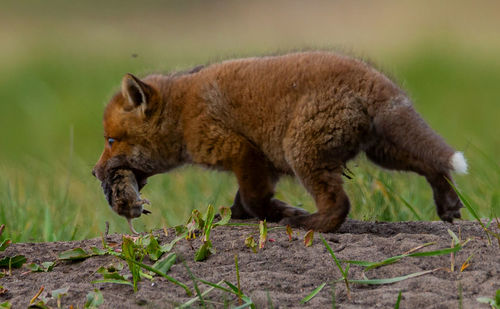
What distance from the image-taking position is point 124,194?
469 centimetres

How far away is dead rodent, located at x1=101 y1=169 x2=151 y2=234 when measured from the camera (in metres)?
4.63

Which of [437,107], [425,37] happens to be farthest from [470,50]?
[437,107]

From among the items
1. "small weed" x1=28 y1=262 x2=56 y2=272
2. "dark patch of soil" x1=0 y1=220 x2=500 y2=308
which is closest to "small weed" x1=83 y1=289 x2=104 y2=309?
"dark patch of soil" x1=0 y1=220 x2=500 y2=308

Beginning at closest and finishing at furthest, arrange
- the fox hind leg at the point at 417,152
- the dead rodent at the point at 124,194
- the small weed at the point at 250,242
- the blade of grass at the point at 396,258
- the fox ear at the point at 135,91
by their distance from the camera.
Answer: the blade of grass at the point at 396,258 < the small weed at the point at 250,242 < the fox hind leg at the point at 417,152 < the dead rodent at the point at 124,194 < the fox ear at the point at 135,91

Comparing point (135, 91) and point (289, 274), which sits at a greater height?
point (135, 91)

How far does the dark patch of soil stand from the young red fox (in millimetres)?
430

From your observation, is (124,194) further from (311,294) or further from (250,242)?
(311,294)

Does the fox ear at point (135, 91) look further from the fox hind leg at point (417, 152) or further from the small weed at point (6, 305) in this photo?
the small weed at point (6, 305)

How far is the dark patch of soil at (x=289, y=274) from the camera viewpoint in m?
3.03

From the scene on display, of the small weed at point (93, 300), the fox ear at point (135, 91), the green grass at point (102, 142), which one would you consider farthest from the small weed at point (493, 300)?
the fox ear at point (135, 91)

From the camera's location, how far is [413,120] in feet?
13.4

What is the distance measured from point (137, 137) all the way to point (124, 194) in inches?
19.7

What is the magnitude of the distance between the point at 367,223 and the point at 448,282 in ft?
4.40

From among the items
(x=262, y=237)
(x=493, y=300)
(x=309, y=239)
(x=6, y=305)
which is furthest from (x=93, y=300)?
(x=493, y=300)
